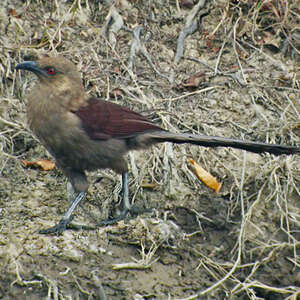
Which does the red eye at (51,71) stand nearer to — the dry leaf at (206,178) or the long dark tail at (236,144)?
the long dark tail at (236,144)

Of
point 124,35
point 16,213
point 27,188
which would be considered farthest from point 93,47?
point 16,213

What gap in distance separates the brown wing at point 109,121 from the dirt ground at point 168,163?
73 cm

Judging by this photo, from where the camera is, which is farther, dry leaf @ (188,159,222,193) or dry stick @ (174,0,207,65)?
dry stick @ (174,0,207,65)

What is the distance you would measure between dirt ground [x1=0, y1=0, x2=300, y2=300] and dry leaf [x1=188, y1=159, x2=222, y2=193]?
0.06 meters

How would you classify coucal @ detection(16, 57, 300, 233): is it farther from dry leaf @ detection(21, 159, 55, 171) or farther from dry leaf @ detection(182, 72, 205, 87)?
dry leaf @ detection(182, 72, 205, 87)

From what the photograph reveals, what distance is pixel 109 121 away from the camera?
3.88m

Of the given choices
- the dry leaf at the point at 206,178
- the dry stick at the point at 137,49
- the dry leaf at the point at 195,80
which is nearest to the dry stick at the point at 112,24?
the dry stick at the point at 137,49

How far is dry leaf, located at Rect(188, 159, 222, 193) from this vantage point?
471 centimetres

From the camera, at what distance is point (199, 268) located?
406cm

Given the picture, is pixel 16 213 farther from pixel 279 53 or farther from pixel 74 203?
pixel 279 53

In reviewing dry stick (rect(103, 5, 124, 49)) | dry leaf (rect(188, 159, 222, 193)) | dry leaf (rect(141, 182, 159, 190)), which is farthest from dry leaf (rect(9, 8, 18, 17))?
dry leaf (rect(188, 159, 222, 193))

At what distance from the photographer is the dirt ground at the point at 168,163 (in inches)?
151

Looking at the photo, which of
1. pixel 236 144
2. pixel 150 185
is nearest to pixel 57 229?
pixel 150 185

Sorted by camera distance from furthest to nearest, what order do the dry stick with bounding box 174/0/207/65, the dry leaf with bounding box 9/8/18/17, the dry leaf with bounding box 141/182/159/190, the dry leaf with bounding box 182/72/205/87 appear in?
the dry stick with bounding box 174/0/207/65 → the dry leaf with bounding box 9/8/18/17 → the dry leaf with bounding box 182/72/205/87 → the dry leaf with bounding box 141/182/159/190
